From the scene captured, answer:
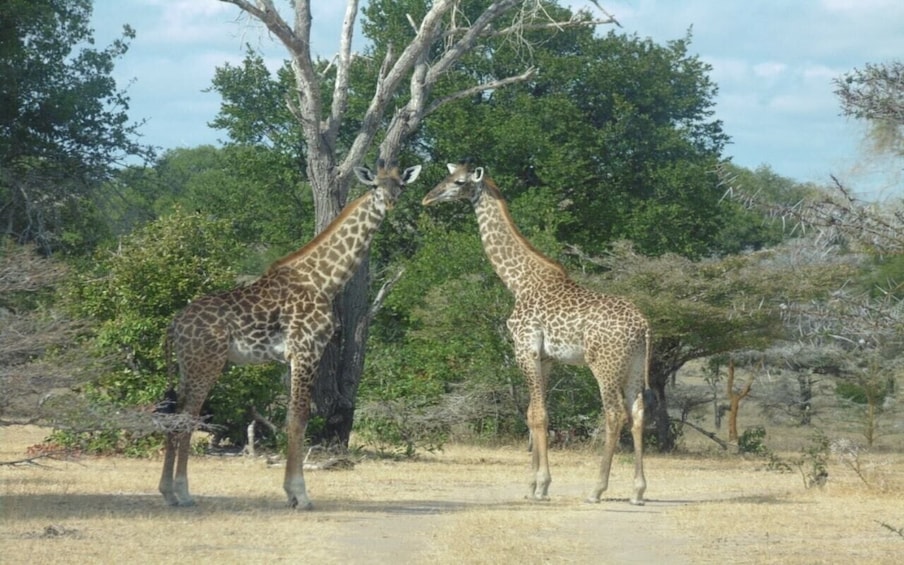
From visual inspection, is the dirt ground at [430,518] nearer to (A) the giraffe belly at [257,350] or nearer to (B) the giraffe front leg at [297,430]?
(B) the giraffe front leg at [297,430]

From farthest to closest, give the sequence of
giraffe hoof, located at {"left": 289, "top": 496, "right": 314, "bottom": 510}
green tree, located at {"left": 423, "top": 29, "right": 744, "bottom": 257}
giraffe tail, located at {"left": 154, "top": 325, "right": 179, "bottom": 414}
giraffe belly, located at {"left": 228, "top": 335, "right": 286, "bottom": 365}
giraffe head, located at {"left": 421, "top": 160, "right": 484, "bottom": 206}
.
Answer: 1. green tree, located at {"left": 423, "top": 29, "right": 744, "bottom": 257}
2. giraffe head, located at {"left": 421, "top": 160, "right": 484, "bottom": 206}
3. giraffe belly, located at {"left": 228, "top": 335, "right": 286, "bottom": 365}
4. giraffe tail, located at {"left": 154, "top": 325, "right": 179, "bottom": 414}
5. giraffe hoof, located at {"left": 289, "top": 496, "right": 314, "bottom": 510}

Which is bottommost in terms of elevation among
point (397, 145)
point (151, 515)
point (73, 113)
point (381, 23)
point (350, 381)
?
point (151, 515)

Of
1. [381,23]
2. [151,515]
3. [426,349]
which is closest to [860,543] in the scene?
[151,515]

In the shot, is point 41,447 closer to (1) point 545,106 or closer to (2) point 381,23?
(1) point 545,106

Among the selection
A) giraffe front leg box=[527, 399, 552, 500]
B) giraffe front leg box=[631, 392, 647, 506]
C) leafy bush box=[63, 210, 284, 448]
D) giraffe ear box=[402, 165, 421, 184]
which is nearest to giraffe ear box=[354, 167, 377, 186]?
giraffe ear box=[402, 165, 421, 184]

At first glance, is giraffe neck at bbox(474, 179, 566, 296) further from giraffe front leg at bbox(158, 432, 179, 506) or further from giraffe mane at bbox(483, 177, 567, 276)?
giraffe front leg at bbox(158, 432, 179, 506)

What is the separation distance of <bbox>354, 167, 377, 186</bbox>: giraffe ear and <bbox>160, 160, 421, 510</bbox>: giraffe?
10 millimetres

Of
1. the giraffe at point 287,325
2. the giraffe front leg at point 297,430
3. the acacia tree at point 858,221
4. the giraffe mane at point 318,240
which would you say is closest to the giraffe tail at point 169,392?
the giraffe at point 287,325

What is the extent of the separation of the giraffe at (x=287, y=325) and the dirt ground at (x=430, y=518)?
59cm

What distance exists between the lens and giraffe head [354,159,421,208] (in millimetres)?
13608

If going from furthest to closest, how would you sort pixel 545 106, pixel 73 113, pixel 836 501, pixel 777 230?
pixel 777 230 → pixel 545 106 → pixel 73 113 → pixel 836 501

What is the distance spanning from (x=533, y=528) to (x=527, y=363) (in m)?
3.16

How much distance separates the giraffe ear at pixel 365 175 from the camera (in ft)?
44.3

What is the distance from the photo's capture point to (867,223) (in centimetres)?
809
